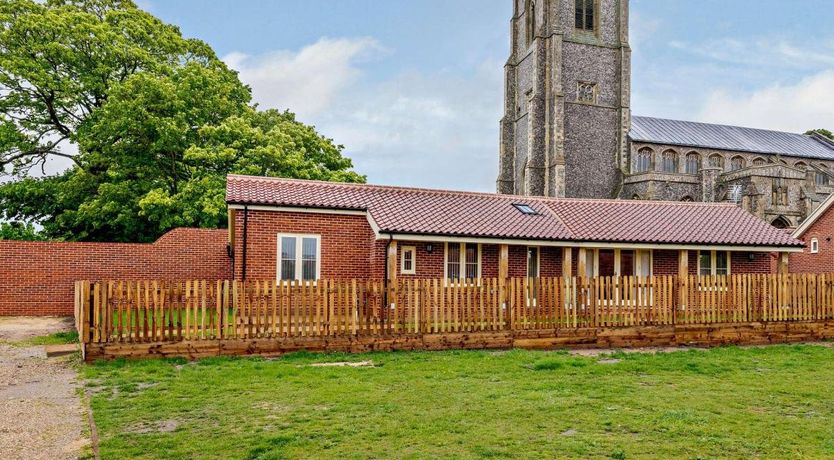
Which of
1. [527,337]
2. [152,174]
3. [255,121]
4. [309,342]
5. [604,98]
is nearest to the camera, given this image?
[309,342]

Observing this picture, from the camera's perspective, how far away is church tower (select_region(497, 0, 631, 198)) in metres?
55.1

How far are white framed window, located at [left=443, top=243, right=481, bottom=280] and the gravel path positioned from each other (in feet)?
34.1

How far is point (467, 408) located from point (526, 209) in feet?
46.8

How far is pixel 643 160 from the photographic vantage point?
57125mm

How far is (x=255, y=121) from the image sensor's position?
33094 mm

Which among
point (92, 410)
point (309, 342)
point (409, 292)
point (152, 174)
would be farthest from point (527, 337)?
point (152, 174)

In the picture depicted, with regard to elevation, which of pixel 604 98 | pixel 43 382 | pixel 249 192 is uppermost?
pixel 604 98

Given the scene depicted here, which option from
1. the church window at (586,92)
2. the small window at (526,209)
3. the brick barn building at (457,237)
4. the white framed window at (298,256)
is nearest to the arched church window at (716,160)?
the church window at (586,92)

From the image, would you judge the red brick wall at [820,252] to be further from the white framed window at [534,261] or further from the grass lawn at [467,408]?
the grass lawn at [467,408]

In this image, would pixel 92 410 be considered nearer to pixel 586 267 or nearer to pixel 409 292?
pixel 409 292

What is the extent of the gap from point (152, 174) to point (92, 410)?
2213 centimetres

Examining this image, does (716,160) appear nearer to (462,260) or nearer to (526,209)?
(526,209)

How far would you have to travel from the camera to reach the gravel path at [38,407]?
6.39 metres

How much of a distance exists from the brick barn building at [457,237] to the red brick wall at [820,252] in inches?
404
